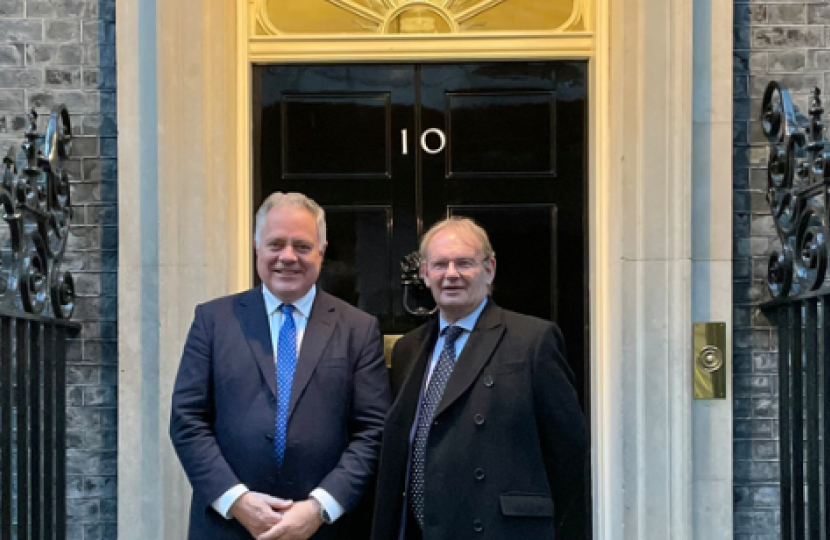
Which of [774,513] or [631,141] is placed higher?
[631,141]

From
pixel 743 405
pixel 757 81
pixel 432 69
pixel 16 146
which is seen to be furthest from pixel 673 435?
pixel 16 146

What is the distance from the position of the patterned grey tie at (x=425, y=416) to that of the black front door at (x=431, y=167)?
4.64 feet

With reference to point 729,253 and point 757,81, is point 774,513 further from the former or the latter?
point 757,81

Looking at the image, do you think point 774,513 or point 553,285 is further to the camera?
point 553,285

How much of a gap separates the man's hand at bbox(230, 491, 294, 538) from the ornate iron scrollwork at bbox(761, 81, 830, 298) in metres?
2.03

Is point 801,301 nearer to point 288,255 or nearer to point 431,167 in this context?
point 431,167

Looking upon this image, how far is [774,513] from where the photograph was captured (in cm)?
416

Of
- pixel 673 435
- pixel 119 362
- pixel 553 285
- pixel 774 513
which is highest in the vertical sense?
pixel 553 285

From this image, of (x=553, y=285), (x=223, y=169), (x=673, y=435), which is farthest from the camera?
(x=553, y=285)

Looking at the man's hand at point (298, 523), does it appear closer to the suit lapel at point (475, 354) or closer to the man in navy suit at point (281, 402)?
the man in navy suit at point (281, 402)

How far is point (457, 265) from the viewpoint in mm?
3127

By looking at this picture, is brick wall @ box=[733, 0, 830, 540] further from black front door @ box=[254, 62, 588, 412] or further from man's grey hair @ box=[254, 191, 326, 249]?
man's grey hair @ box=[254, 191, 326, 249]

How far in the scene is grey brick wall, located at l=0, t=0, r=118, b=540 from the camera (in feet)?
13.8

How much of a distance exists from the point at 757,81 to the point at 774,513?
182 centimetres
